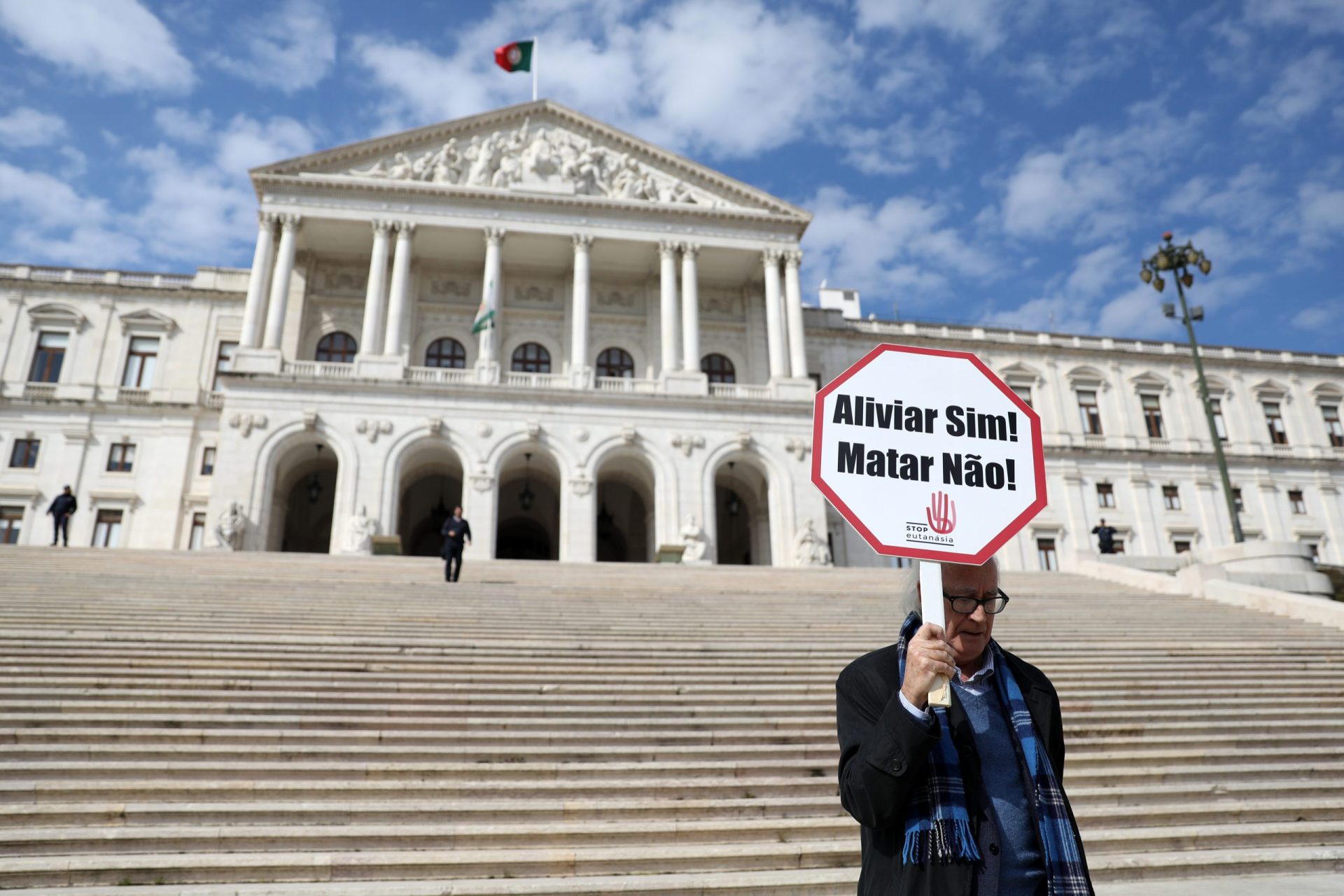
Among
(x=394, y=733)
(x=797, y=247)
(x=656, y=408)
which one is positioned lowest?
(x=394, y=733)

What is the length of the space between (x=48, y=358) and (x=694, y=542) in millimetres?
27895

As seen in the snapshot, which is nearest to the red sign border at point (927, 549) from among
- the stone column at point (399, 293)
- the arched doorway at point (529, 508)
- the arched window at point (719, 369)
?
the arched doorway at point (529, 508)

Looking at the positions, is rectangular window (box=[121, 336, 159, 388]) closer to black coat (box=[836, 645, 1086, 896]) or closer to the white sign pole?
black coat (box=[836, 645, 1086, 896])

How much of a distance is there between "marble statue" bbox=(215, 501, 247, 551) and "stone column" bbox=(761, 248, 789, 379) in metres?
19.3

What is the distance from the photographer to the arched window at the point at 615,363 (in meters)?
38.8

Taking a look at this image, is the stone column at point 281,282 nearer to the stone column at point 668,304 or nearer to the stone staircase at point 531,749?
the stone column at point 668,304

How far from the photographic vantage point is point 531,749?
881cm

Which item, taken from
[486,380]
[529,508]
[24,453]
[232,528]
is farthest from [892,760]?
[24,453]

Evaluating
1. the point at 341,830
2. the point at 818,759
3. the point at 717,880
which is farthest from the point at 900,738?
the point at 818,759

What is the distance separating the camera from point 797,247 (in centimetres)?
3766

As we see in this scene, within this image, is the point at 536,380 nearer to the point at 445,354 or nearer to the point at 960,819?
the point at 445,354

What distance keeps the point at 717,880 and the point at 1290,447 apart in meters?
50.0

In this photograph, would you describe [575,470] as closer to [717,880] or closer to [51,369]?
[51,369]

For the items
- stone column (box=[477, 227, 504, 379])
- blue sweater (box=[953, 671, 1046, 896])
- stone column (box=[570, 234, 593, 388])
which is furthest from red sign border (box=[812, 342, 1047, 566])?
stone column (box=[570, 234, 593, 388])
